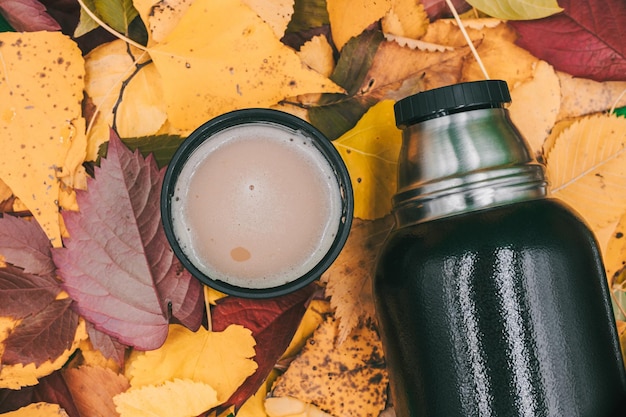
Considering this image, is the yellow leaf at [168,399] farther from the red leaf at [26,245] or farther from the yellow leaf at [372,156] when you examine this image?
the yellow leaf at [372,156]

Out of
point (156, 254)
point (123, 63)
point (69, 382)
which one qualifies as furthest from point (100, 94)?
point (69, 382)

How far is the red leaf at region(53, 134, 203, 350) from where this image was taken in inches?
31.3

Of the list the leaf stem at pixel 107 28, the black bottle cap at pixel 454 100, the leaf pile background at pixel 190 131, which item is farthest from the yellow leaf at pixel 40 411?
the black bottle cap at pixel 454 100

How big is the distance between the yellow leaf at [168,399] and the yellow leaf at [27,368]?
96mm

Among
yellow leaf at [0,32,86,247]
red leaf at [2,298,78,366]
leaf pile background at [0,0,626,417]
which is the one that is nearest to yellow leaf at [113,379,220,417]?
leaf pile background at [0,0,626,417]

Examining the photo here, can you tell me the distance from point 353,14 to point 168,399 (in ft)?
1.92

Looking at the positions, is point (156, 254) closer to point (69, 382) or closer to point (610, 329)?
point (69, 382)

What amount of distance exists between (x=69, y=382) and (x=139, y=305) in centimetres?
15

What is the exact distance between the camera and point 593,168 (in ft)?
2.72

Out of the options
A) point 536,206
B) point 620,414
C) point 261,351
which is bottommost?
point 620,414

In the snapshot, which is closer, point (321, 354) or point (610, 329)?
point (610, 329)

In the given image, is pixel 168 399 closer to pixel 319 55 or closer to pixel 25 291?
pixel 25 291

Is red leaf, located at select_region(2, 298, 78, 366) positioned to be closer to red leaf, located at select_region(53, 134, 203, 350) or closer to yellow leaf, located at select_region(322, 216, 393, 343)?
red leaf, located at select_region(53, 134, 203, 350)

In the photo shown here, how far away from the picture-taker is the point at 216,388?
0.81 m
